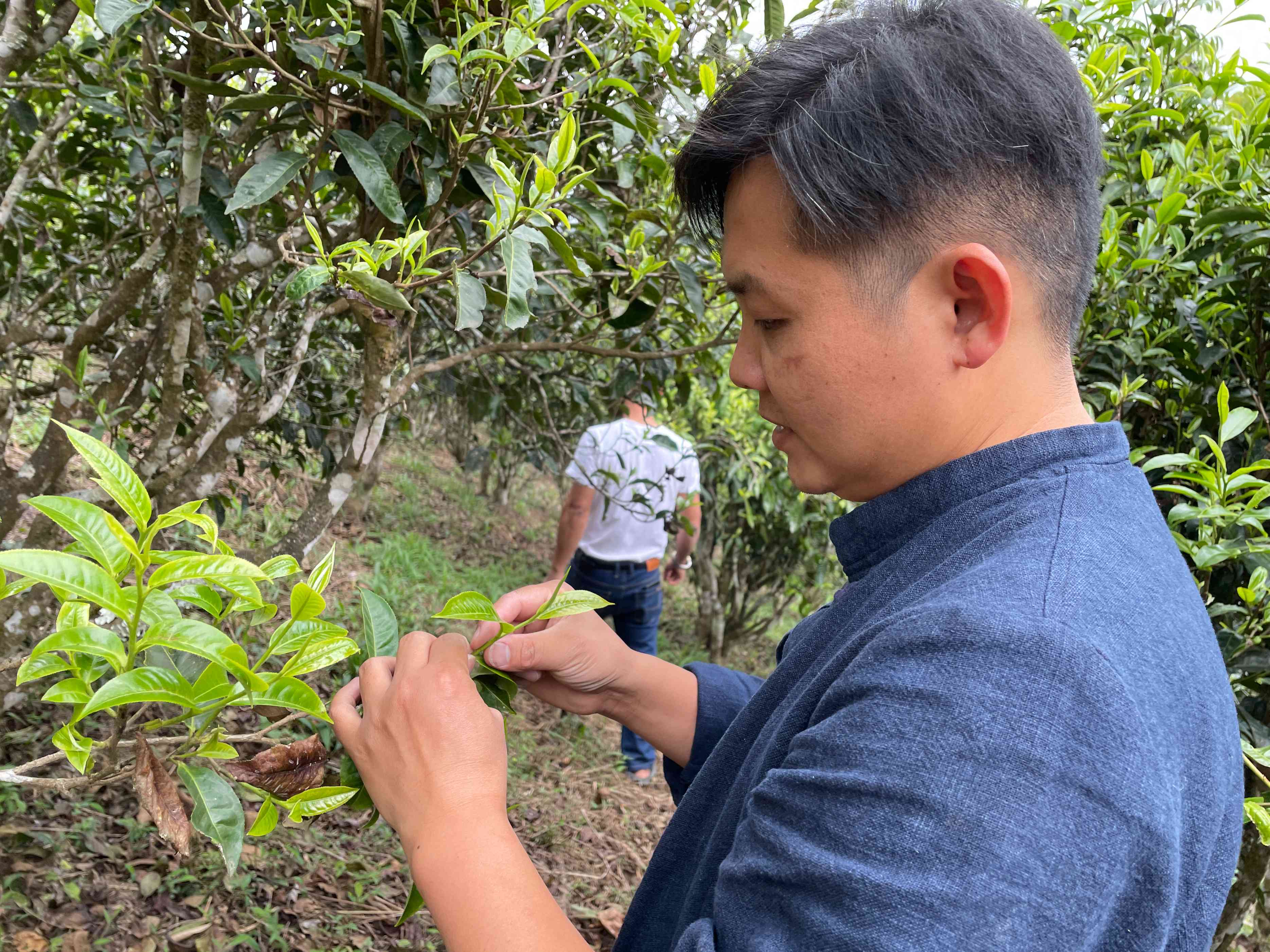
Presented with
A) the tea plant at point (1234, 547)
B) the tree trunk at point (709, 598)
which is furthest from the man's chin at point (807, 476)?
the tree trunk at point (709, 598)

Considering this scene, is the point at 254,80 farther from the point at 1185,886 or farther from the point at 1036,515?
the point at 1185,886

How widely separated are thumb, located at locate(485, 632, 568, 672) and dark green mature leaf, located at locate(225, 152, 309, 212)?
0.83 metres

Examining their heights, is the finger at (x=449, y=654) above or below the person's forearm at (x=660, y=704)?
above

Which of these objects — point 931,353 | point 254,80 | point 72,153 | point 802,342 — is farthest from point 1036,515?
point 72,153

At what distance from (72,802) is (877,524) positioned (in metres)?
2.57

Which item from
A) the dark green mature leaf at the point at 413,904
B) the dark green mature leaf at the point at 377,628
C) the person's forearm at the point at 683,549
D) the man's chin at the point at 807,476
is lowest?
the person's forearm at the point at 683,549

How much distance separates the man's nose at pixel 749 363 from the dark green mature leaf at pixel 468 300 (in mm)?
428

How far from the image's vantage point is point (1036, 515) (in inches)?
33.3

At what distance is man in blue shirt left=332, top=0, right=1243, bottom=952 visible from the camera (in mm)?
662

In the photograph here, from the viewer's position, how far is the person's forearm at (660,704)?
151 centimetres

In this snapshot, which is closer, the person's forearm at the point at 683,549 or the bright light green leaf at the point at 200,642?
the bright light green leaf at the point at 200,642

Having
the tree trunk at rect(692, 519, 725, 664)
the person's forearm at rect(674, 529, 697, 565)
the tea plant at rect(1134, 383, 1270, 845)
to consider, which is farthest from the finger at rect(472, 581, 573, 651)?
the tree trunk at rect(692, 519, 725, 664)

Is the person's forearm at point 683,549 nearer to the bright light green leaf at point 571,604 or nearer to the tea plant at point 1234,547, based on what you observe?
the tea plant at point 1234,547

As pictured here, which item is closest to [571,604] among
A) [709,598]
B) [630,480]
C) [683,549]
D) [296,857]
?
[296,857]
